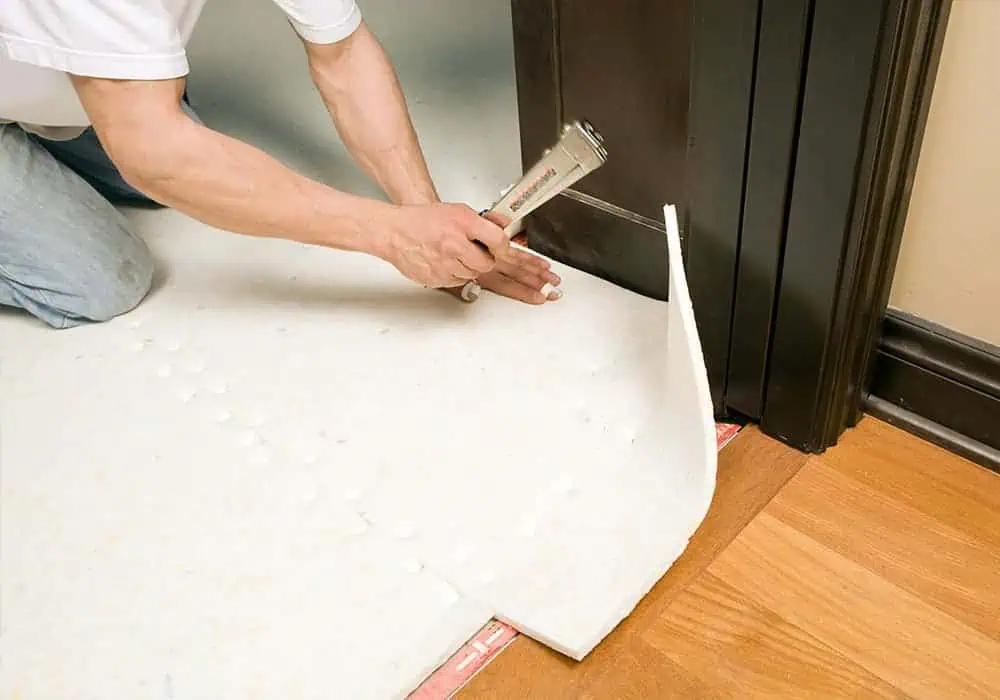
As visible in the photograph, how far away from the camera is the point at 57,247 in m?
1.22

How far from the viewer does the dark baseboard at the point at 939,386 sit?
0.92 m

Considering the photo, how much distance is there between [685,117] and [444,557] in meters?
0.54

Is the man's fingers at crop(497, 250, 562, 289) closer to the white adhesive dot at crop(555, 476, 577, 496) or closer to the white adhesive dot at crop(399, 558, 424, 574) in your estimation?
the white adhesive dot at crop(555, 476, 577, 496)

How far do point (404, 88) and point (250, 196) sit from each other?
85 centimetres

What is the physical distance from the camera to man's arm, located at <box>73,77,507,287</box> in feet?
3.09

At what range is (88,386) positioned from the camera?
1.16 m

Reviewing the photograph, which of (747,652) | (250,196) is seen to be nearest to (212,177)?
(250,196)

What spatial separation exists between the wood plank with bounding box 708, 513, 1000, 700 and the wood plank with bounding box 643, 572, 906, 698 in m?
0.01

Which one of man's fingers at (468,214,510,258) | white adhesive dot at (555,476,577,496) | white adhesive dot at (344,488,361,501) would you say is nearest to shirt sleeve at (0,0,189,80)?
man's fingers at (468,214,510,258)

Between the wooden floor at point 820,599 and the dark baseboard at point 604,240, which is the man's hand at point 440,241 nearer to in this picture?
the dark baseboard at point 604,240

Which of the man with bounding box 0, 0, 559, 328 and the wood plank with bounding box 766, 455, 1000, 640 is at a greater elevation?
the man with bounding box 0, 0, 559, 328

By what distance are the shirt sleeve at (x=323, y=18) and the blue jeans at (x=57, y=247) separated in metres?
0.41

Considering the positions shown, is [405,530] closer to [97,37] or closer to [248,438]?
[248,438]

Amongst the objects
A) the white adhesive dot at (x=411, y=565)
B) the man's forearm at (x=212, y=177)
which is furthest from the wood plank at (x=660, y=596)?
the man's forearm at (x=212, y=177)
